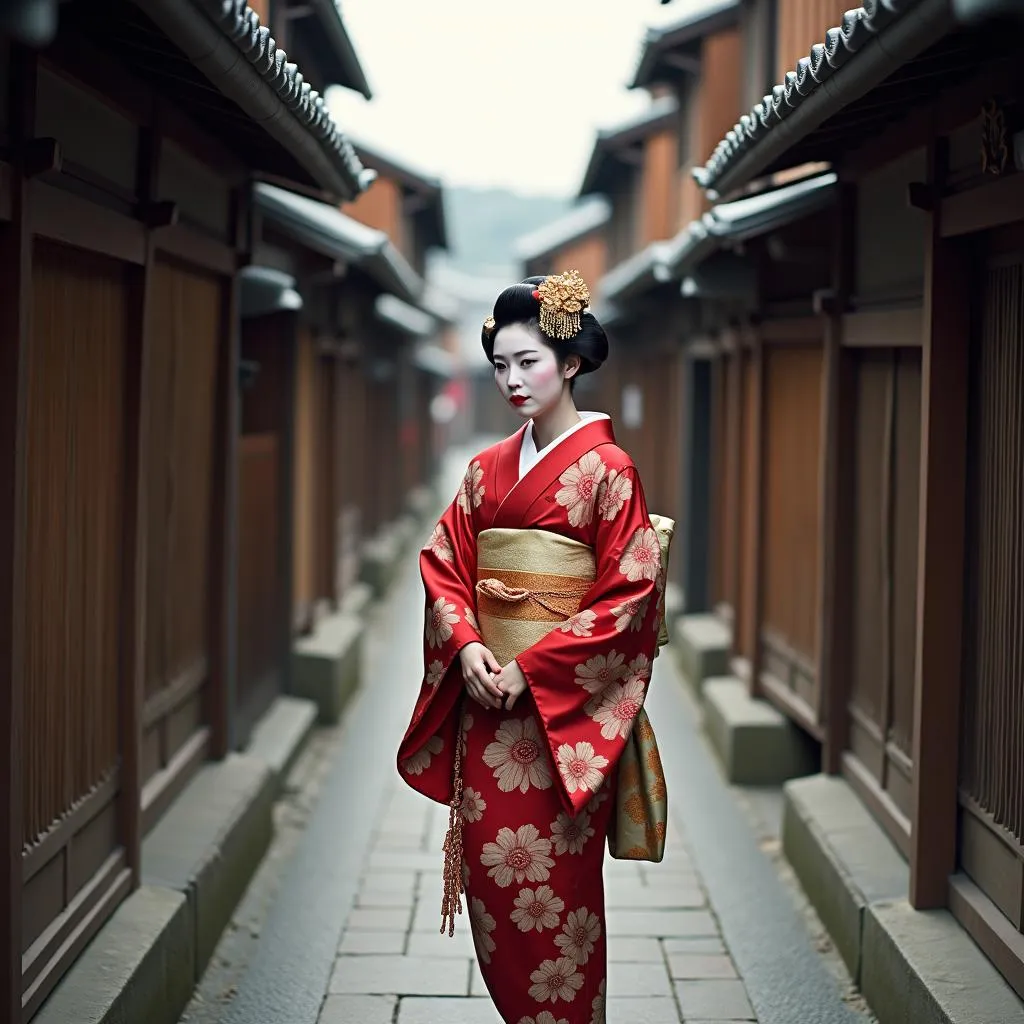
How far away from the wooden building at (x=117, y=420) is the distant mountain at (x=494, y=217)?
140969mm

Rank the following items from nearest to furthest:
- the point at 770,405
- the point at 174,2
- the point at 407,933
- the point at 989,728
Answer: the point at 174,2, the point at 989,728, the point at 407,933, the point at 770,405

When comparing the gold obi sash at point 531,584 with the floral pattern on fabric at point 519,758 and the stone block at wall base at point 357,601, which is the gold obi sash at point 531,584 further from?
the stone block at wall base at point 357,601

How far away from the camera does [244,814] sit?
7.63 m

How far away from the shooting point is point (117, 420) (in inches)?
242

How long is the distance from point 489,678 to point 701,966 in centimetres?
257

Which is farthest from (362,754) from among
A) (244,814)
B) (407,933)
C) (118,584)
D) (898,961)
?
(898,961)

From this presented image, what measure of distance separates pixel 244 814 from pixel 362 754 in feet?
10.9

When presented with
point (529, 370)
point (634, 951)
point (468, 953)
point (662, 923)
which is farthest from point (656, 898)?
point (529, 370)

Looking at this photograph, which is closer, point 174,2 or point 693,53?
point 174,2

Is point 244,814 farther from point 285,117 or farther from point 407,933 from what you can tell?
point 285,117

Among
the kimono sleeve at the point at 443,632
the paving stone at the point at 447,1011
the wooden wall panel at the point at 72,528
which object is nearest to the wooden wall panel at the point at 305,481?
the wooden wall panel at the point at 72,528

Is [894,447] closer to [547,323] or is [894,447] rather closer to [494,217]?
[547,323]

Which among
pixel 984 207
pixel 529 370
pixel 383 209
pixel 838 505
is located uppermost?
pixel 383 209

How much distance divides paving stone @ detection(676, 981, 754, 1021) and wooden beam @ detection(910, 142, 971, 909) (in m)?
0.84
